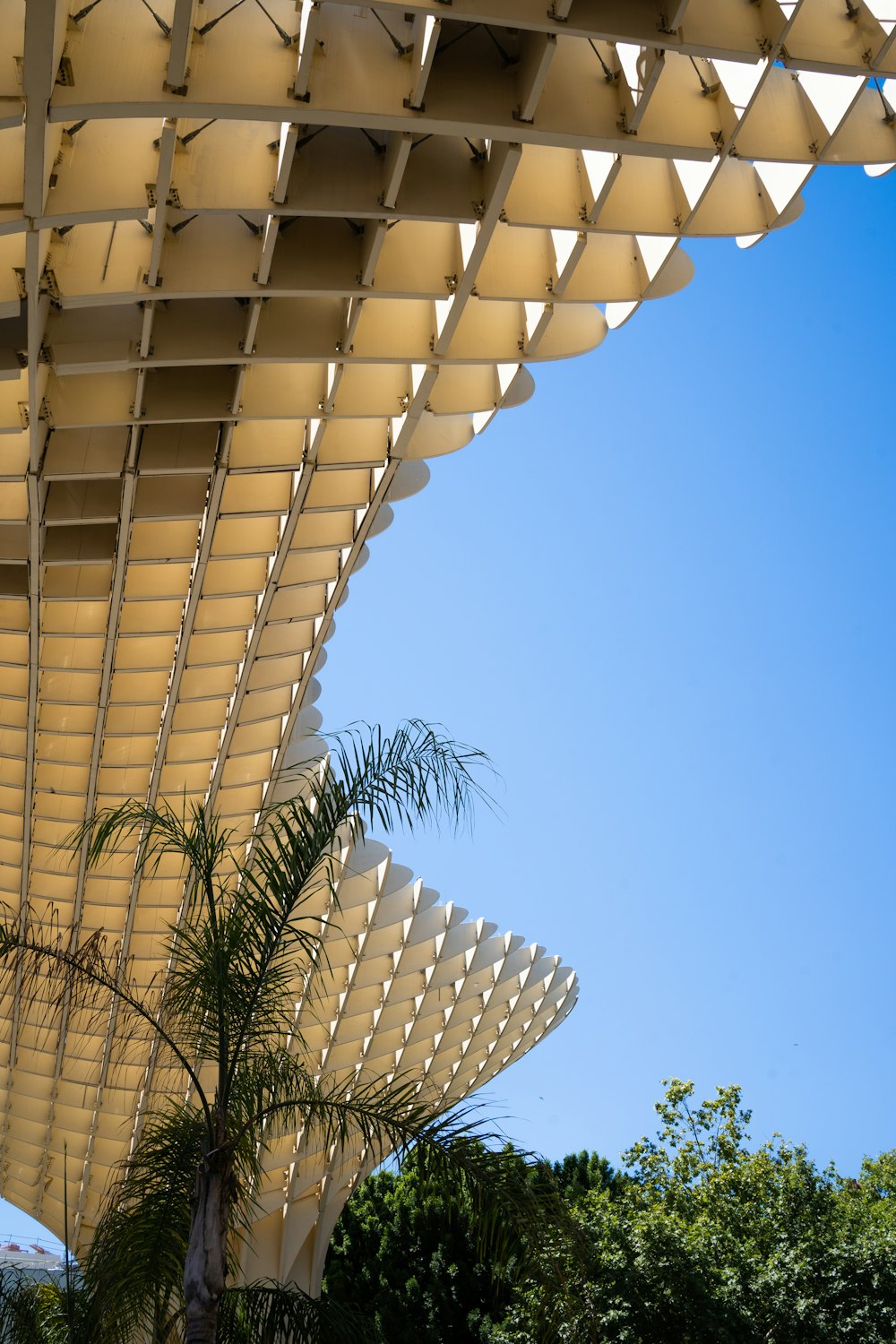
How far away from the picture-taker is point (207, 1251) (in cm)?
938

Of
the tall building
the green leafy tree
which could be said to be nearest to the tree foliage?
the green leafy tree

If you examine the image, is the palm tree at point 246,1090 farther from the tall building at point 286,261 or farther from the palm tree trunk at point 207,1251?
the tall building at point 286,261

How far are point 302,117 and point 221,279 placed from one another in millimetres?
2661

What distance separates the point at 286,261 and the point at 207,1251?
8.58 metres

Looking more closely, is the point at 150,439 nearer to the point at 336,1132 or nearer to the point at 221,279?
the point at 221,279

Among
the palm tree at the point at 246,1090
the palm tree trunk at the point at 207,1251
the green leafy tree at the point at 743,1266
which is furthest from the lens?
the green leafy tree at the point at 743,1266

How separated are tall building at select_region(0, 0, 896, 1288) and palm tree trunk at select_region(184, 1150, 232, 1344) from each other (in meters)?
2.08

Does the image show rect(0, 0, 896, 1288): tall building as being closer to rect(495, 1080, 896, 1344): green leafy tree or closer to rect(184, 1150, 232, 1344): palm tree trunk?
rect(184, 1150, 232, 1344): palm tree trunk

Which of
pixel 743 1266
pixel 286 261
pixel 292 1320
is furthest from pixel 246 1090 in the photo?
pixel 743 1266

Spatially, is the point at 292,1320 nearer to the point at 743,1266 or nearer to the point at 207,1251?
the point at 207,1251

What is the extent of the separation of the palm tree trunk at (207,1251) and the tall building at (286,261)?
6.83 feet

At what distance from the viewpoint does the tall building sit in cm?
930

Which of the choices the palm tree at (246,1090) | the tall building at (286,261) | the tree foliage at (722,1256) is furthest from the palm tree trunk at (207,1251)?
the tree foliage at (722,1256)

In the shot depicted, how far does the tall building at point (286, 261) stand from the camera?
9.30m
